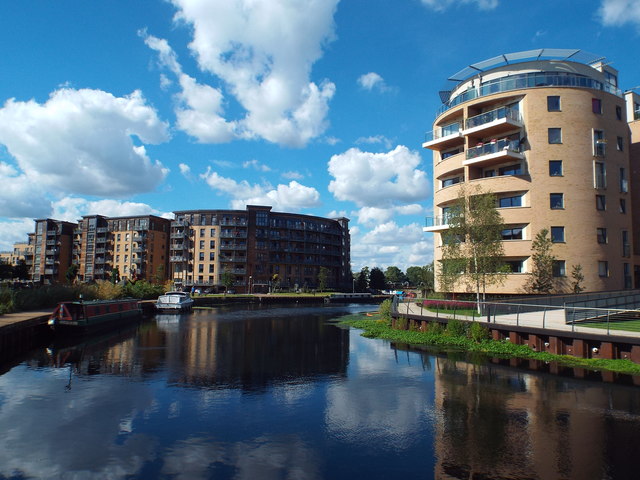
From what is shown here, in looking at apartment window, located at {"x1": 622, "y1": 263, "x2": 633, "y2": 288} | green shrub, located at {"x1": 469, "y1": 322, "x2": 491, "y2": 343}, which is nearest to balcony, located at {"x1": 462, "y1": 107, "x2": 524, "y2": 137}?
apartment window, located at {"x1": 622, "y1": 263, "x2": 633, "y2": 288}

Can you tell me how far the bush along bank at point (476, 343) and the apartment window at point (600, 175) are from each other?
813 inches

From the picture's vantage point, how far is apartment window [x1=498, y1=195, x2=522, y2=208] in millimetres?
37219

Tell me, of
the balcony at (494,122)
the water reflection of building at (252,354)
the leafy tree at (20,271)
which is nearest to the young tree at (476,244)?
the balcony at (494,122)

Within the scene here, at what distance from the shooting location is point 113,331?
36500 millimetres

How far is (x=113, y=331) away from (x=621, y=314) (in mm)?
38208

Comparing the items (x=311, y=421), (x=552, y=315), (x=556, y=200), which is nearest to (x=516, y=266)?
(x=556, y=200)

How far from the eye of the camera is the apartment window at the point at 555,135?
3637cm

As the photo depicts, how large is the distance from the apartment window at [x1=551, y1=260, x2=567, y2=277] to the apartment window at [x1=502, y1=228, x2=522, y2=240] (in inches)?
135

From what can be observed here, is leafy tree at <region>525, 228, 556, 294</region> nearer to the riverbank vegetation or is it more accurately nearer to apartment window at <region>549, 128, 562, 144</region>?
apartment window at <region>549, 128, 562, 144</region>

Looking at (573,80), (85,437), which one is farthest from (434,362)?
(573,80)

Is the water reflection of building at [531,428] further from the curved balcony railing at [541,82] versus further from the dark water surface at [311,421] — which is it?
the curved balcony railing at [541,82]

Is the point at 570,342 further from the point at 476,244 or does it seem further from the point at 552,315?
the point at 476,244

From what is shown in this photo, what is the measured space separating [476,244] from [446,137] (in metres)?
15.1

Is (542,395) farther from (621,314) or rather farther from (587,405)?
(621,314)
